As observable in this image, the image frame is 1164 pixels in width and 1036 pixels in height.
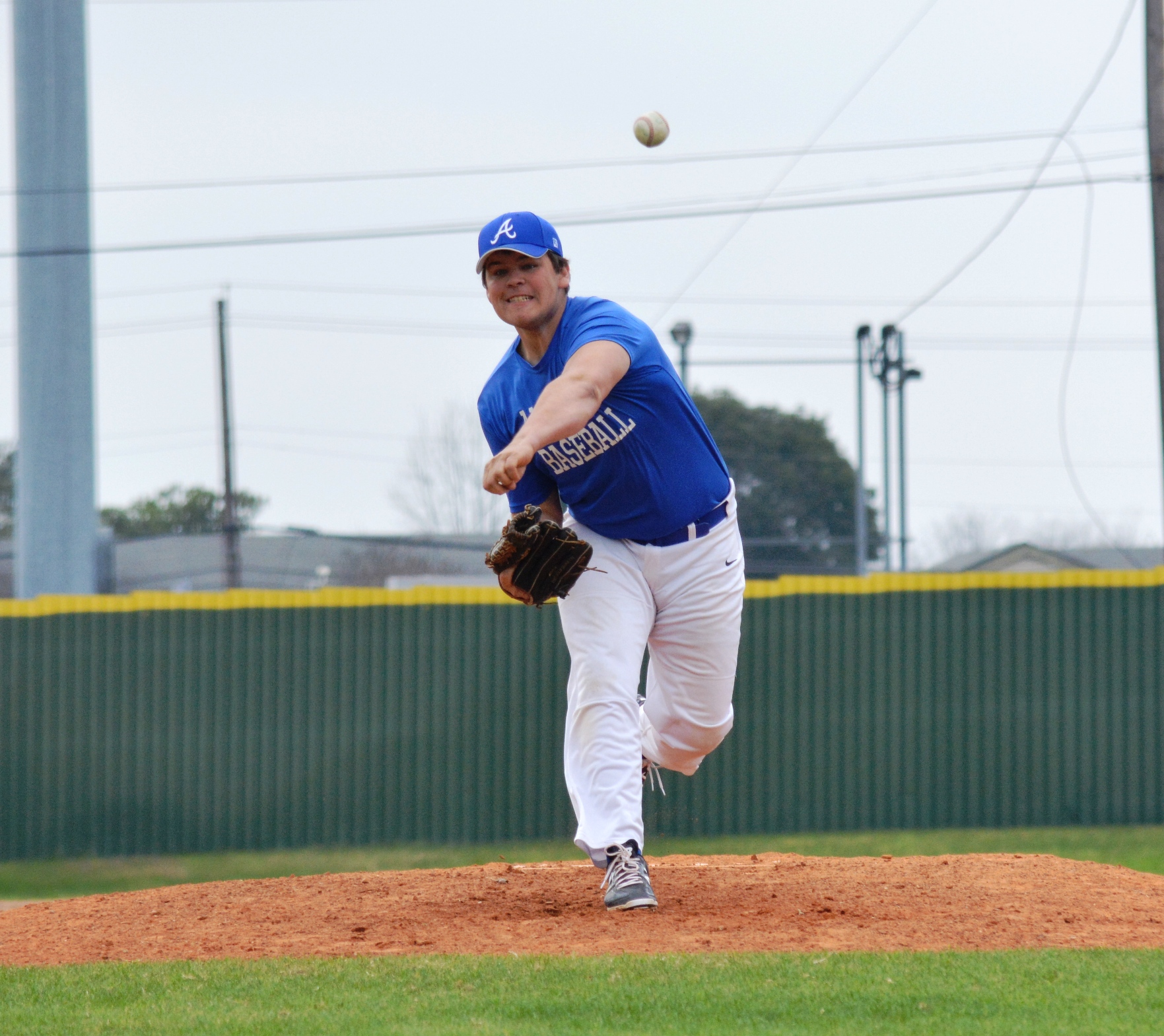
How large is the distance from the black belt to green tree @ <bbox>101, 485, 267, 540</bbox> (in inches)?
674

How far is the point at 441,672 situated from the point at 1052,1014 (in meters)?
6.91

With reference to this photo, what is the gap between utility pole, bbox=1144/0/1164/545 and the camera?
32.2 ft

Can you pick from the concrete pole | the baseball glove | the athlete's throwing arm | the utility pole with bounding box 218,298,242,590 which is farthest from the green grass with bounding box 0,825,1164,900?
the utility pole with bounding box 218,298,242,590

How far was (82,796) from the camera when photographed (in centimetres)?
917

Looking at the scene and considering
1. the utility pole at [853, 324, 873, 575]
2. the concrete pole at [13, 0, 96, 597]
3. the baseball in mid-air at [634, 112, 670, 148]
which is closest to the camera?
the baseball in mid-air at [634, 112, 670, 148]

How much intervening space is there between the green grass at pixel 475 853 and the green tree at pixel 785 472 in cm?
1589

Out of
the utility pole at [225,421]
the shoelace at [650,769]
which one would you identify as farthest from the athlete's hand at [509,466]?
the utility pole at [225,421]

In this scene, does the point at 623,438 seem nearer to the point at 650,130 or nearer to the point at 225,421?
the point at 650,130

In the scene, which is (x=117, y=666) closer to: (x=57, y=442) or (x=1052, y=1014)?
(x=57, y=442)

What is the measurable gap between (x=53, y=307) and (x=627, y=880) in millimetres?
9405

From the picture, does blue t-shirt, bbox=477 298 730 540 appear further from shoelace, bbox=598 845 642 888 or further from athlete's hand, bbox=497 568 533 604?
shoelace, bbox=598 845 642 888

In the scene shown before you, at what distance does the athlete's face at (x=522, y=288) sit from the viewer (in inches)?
147

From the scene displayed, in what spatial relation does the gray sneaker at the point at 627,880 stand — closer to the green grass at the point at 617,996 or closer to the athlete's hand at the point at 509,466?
the green grass at the point at 617,996

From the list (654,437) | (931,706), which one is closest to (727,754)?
(931,706)
